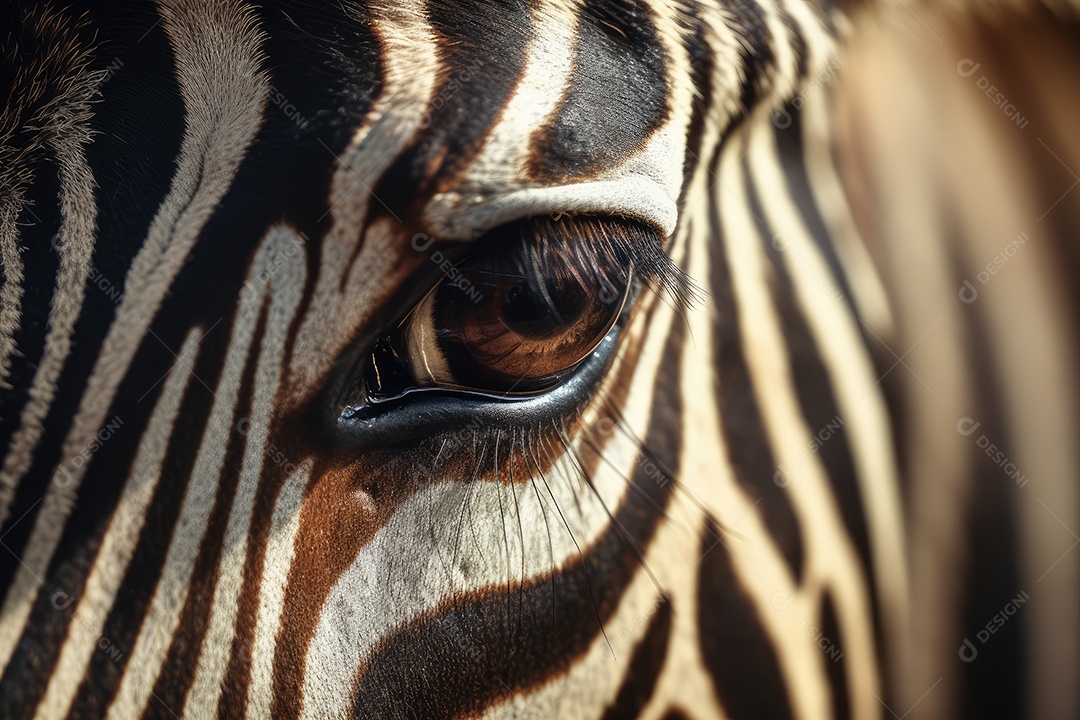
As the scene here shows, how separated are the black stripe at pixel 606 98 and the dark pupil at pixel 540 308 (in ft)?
0.39

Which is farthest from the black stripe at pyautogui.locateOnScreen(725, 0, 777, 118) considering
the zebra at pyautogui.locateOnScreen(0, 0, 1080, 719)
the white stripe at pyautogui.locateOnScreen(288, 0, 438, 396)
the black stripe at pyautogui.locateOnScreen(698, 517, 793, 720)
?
the black stripe at pyautogui.locateOnScreen(698, 517, 793, 720)

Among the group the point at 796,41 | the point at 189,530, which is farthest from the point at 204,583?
the point at 796,41

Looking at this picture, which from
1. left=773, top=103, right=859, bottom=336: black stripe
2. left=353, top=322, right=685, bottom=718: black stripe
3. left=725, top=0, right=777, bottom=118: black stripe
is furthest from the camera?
left=773, top=103, right=859, bottom=336: black stripe

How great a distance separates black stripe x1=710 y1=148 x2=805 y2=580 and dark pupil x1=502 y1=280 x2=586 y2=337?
236mm

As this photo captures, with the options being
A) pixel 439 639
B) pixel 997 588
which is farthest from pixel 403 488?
pixel 997 588

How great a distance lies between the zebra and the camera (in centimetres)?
85

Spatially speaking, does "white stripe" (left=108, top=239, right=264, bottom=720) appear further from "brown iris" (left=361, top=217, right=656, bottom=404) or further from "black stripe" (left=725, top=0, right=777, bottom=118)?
"black stripe" (left=725, top=0, right=777, bottom=118)

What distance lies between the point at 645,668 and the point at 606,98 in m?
0.68

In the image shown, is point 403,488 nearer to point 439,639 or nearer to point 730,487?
point 439,639

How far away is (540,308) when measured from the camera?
3.03 feet

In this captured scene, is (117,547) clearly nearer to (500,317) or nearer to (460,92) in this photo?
(500,317)

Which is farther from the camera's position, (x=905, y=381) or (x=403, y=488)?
(x=905, y=381)

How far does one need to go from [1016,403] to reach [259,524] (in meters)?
1.04

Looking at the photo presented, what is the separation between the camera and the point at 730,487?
3.48 feet
